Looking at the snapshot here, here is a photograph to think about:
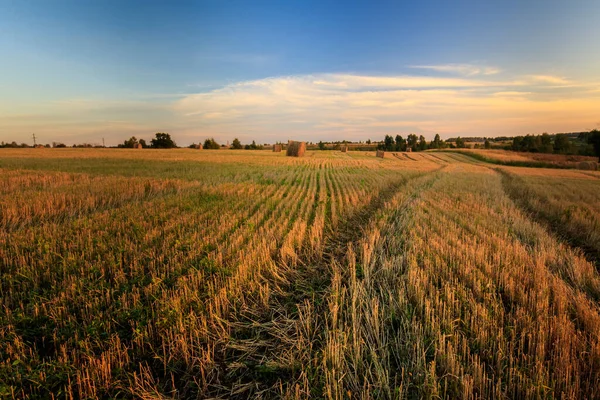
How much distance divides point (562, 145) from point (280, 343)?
8444 centimetres

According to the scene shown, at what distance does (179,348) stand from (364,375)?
1958 millimetres

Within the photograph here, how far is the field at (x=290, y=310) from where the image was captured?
2.88 m

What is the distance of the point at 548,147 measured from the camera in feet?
216

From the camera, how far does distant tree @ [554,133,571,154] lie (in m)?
65.4

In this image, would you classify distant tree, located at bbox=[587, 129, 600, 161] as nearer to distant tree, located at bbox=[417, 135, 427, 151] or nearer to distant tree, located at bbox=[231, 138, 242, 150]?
distant tree, located at bbox=[417, 135, 427, 151]

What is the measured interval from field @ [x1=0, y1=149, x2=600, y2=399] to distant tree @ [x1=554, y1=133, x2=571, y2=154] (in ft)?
247

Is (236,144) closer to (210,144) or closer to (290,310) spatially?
(210,144)

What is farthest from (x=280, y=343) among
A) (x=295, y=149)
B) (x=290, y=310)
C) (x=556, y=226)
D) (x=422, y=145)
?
(x=422, y=145)

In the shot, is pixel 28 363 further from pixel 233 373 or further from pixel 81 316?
pixel 233 373

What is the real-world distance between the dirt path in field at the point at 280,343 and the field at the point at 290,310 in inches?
0.8

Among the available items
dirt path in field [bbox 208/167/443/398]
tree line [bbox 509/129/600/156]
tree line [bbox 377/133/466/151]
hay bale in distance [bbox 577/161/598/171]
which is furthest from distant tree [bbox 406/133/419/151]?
dirt path in field [bbox 208/167/443/398]

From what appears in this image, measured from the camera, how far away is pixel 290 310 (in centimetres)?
441

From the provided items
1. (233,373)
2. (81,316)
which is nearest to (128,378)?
(233,373)

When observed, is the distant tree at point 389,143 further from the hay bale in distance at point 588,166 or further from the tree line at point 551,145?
the hay bale in distance at point 588,166
